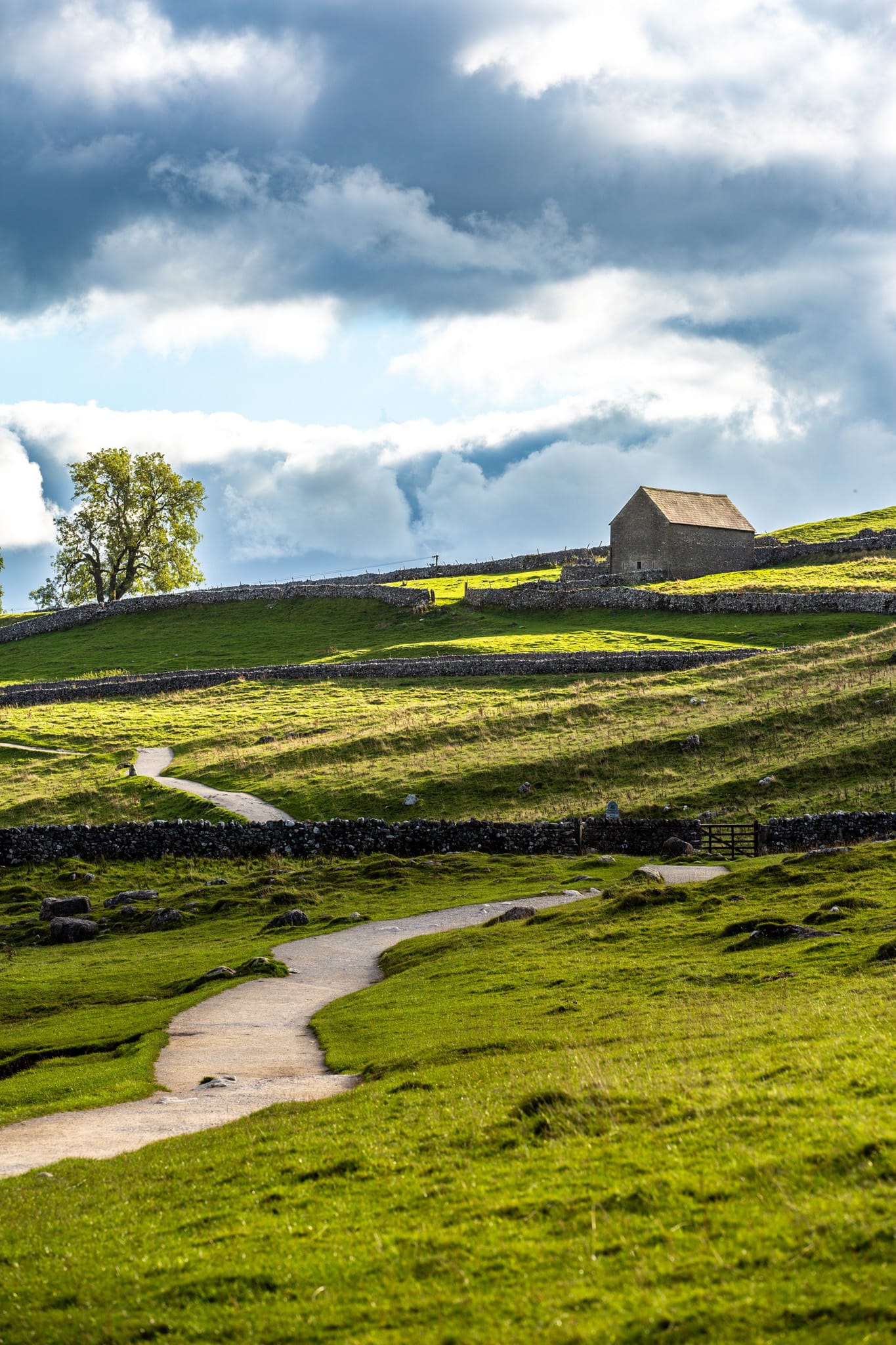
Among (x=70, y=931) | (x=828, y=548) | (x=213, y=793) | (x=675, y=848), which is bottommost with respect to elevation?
(x=675, y=848)

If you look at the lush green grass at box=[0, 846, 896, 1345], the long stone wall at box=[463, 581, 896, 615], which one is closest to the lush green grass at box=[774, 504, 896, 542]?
the long stone wall at box=[463, 581, 896, 615]

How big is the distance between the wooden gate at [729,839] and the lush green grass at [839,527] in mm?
83412

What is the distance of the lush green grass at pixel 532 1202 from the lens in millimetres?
7785

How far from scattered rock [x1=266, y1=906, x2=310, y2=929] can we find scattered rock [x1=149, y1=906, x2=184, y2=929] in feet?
12.2

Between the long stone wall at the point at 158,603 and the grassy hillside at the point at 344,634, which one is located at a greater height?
the long stone wall at the point at 158,603

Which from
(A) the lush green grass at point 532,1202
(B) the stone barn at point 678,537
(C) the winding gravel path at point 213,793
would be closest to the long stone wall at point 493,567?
(B) the stone barn at point 678,537

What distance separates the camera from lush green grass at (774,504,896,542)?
394 feet

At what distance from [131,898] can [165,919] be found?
3454 mm

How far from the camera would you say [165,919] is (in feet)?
118

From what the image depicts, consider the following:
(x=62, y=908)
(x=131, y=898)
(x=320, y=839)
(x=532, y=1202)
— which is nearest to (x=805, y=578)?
(x=320, y=839)

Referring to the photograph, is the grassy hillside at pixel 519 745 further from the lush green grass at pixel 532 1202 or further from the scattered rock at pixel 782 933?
the lush green grass at pixel 532 1202

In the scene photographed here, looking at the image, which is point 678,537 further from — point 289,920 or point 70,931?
point 70,931

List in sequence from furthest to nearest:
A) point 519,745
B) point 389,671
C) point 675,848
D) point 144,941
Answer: point 389,671
point 519,745
point 675,848
point 144,941

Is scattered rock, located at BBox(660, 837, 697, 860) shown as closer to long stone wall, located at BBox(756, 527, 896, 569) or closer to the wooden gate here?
the wooden gate
